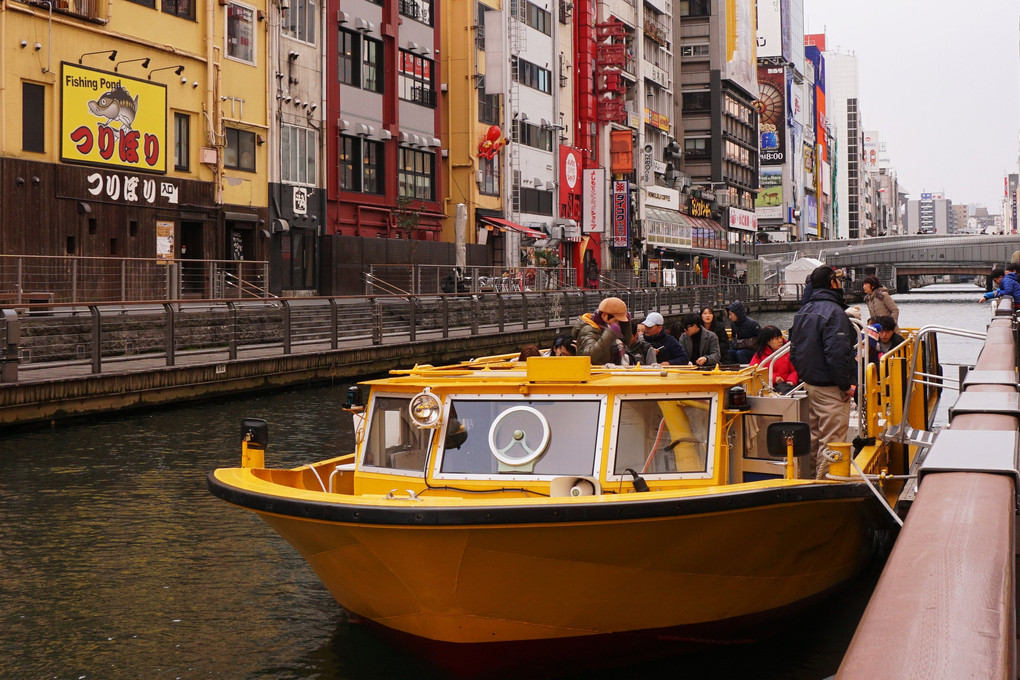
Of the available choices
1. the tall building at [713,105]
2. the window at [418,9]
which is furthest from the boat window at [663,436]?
the tall building at [713,105]

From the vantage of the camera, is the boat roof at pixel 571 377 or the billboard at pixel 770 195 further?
the billboard at pixel 770 195

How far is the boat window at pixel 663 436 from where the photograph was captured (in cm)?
861

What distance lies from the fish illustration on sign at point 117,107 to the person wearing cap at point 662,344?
72.4ft

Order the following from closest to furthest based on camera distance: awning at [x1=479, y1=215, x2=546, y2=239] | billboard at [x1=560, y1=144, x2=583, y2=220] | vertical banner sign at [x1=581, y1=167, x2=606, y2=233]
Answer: awning at [x1=479, y1=215, x2=546, y2=239], billboard at [x1=560, y1=144, x2=583, y2=220], vertical banner sign at [x1=581, y1=167, x2=606, y2=233]

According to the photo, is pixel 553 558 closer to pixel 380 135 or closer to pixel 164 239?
pixel 164 239

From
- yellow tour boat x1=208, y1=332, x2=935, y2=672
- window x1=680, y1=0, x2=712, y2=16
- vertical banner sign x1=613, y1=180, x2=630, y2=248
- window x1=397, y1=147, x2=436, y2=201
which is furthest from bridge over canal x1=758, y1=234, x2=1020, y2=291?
yellow tour boat x1=208, y1=332, x2=935, y2=672

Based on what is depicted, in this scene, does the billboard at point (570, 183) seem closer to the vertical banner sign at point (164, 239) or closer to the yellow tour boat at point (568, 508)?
the vertical banner sign at point (164, 239)

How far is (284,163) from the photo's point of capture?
135ft

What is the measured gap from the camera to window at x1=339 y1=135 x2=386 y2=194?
4525cm

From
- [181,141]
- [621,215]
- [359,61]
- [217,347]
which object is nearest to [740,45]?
[621,215]

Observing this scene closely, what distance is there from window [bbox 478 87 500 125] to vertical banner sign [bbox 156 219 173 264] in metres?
23.8

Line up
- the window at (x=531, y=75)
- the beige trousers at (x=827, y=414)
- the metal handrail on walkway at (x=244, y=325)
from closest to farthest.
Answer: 1. the beige trousers at (x=827, y=414)
2. the metal handrail on walkway at (x=244, y=325)
3. the window at (x=531, y=75)

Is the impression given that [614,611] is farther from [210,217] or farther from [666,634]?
[210,217]

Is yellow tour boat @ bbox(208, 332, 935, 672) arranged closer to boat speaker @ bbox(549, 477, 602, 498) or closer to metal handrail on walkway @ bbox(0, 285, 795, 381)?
boat speaker @ bbox(549, 477, 602, 498)
